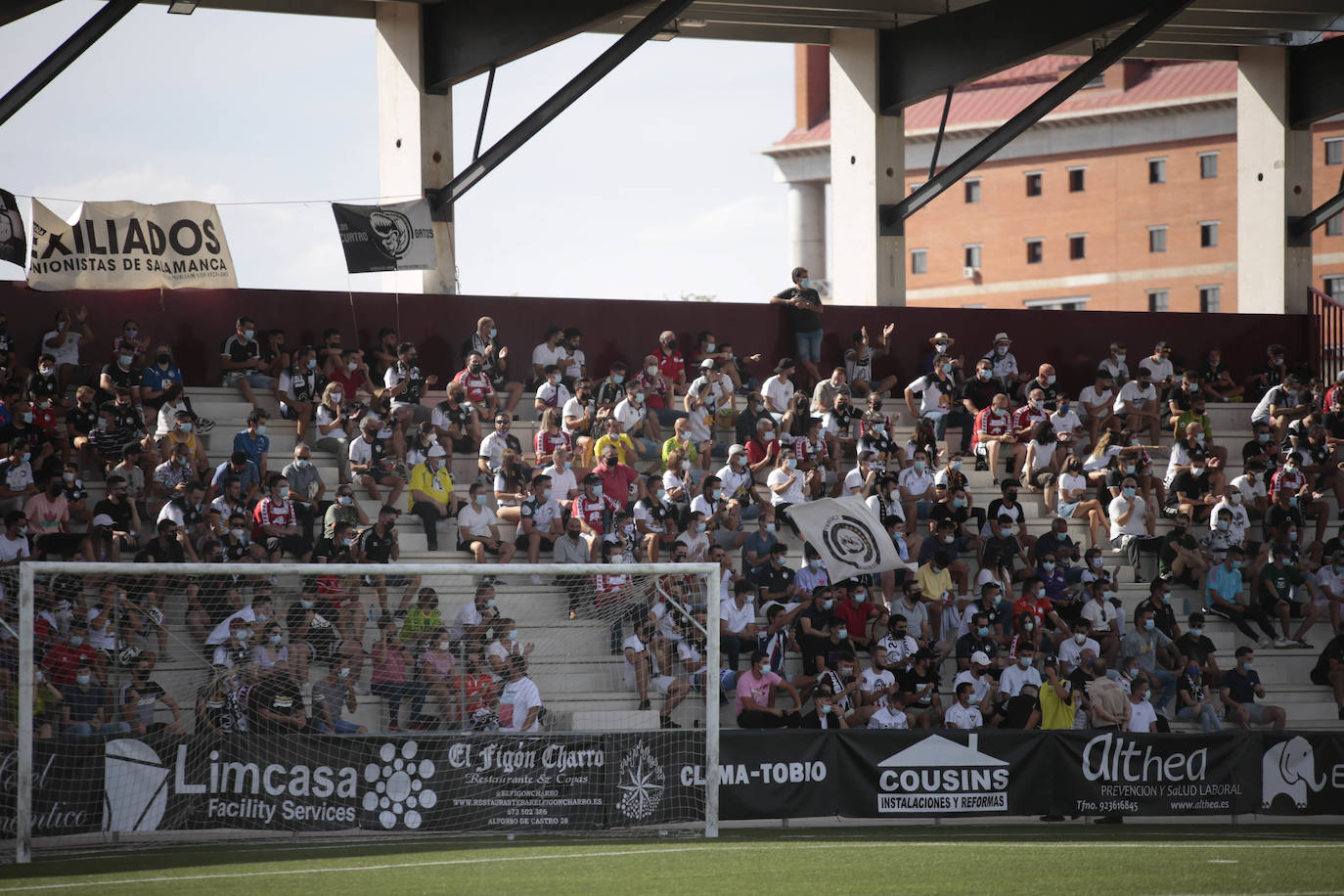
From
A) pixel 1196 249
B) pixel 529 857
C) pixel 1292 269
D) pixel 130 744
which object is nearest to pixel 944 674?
pixel 529 857

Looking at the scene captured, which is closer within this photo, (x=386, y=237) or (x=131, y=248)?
(x=131, y=248)

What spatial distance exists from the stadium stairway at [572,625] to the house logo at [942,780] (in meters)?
2.06

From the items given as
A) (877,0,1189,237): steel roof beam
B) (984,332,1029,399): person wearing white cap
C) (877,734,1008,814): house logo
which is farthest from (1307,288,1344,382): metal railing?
(877,734,1008,814): house logo

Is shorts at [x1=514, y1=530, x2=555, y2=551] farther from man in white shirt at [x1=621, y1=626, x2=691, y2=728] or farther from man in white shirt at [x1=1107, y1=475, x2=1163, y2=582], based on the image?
man in white shirt at [x1=1107, y1=475, x2=1163, y2=582]

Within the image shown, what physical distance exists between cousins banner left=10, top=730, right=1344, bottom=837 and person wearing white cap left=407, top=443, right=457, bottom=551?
4499mm

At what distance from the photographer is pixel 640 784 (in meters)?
14.8

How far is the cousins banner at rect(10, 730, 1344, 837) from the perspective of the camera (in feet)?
44.8

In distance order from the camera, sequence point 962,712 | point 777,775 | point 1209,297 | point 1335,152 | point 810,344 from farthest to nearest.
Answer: point 1209,297 → point 1335,152 → point 810,344 → point 962,712 → point 777,775

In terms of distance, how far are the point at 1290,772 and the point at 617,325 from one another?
11941 millimetres

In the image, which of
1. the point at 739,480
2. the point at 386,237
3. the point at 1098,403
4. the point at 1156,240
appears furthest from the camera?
the point at 1156,240

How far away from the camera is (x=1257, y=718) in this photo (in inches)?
743

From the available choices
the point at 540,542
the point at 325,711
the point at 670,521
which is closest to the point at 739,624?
the point at 670,521

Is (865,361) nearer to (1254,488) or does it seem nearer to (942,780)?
(1254,488)

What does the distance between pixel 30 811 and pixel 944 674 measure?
1016cm
